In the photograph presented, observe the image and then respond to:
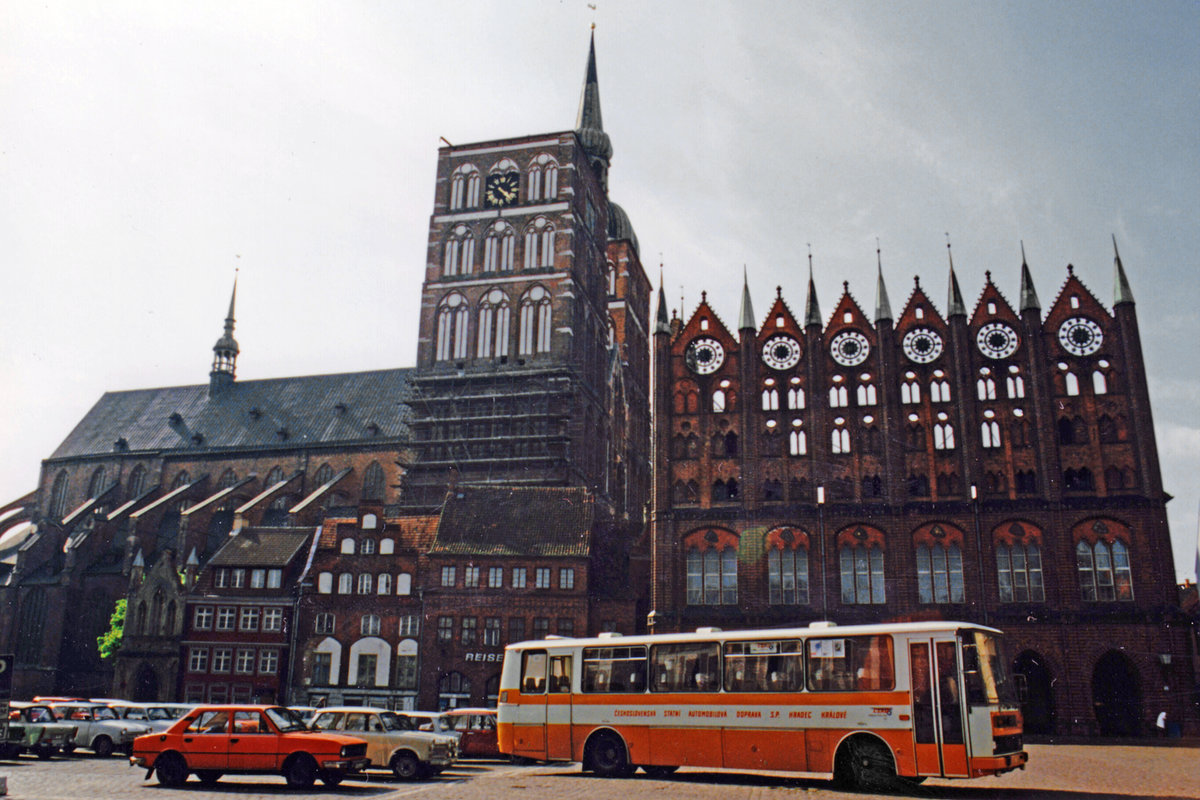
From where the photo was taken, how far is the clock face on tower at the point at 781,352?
154ft

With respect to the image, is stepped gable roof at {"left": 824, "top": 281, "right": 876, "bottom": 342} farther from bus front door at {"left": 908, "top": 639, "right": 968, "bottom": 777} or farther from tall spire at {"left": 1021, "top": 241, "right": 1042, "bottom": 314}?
bus front door at {"left": 908, "top": 639, "right": 968, "bottom": 777}

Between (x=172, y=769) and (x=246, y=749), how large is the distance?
169 cm

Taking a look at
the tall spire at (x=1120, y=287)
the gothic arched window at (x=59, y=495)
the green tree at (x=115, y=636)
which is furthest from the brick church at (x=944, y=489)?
the gothic arched window at (x=59, y=495)

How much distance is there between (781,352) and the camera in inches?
1861

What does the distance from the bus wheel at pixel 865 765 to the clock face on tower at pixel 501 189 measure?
182ft

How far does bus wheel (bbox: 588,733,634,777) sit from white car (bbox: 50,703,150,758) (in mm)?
16091

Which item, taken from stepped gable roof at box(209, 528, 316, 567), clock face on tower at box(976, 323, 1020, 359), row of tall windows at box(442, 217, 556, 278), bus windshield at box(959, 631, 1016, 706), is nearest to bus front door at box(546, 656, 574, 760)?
bus windshield at box(959, 631, 1016, 706)

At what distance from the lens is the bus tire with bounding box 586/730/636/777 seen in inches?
891

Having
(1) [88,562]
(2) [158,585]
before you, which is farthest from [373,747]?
(1) [88,562]

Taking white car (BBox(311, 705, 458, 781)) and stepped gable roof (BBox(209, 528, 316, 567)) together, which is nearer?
white car (BBox(311, 705, 458, 781))

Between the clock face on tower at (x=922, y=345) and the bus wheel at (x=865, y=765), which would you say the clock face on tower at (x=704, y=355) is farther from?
the bus wheel at (x=865, y=765)

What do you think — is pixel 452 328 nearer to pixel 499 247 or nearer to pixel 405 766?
pixel 499 247

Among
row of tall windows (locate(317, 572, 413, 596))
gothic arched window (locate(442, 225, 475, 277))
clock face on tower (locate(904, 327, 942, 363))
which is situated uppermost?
gothic arched window (locate(442, 225, 475, 277))

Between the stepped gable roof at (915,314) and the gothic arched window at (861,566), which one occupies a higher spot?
the stepped gable roof at (915,314)
